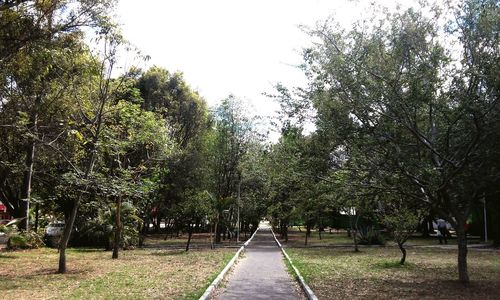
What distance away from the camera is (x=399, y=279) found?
44.1 feet

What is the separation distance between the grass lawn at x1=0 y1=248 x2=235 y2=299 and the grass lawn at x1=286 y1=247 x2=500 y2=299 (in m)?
3.07

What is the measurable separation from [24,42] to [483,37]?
10072mm

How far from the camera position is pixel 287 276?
14.2 meters

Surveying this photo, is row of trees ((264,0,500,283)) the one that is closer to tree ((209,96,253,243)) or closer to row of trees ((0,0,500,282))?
row of trees ((0,0,500,282))

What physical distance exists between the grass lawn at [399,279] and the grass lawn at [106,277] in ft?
10.1

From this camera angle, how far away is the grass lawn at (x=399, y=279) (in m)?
10.8

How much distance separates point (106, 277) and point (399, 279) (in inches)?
321

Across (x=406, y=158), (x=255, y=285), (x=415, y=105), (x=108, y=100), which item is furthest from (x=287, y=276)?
(x=108, y=100)

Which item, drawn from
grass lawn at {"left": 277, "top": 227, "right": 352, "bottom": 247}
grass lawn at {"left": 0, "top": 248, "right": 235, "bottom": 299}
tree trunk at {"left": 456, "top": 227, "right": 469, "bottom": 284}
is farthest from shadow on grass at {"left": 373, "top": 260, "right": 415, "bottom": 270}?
grass lawn at {"left": 277, "top": 227, "right": 352, "bottom": 247}

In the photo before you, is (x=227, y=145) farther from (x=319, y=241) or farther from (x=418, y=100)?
(x=418, y=100)

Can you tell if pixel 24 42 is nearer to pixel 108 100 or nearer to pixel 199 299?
pixel 108 100

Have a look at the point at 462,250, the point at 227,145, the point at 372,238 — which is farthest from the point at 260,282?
the point at 227,145

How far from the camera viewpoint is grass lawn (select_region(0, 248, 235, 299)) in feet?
34.4

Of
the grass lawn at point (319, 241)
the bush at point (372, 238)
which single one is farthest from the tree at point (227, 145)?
the bush at point (372, 238)
